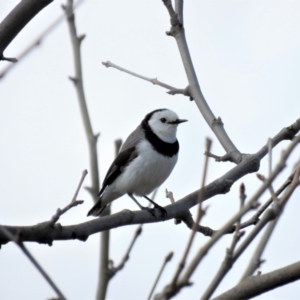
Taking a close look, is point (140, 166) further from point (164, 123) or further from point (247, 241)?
point (247, 241)

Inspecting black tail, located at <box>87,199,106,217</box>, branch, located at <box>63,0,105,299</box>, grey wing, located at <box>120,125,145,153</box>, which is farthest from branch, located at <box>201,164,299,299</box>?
black tail, located at <box>87,199,106,217</box>

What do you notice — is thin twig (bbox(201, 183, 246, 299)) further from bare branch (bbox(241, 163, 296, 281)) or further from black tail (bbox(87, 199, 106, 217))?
black tail (bbox(87, 199, 106, 217))

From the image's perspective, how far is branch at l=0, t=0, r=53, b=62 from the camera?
13.4ft

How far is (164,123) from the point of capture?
8.12 metres

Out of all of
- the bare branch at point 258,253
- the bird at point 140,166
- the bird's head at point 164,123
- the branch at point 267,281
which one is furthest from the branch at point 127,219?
the bird's head at point 164,123

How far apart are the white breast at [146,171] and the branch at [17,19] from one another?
318cm

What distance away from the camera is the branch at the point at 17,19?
409 centimetres

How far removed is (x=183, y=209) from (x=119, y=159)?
8.56 ft

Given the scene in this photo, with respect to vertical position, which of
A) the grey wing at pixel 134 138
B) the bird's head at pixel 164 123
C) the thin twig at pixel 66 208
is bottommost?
the thin twig at pixel 66 208

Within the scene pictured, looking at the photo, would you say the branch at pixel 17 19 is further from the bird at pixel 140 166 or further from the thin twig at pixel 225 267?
the bird at pixel 140 166

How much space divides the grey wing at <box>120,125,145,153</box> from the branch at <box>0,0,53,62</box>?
3.39 m

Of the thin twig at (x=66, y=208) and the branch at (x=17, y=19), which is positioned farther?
the branch at (x=17, y=19)

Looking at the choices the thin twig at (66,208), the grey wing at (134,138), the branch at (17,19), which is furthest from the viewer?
the grey wing at (134,138)

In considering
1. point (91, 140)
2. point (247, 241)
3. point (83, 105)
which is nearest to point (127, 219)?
point (91, 140)
